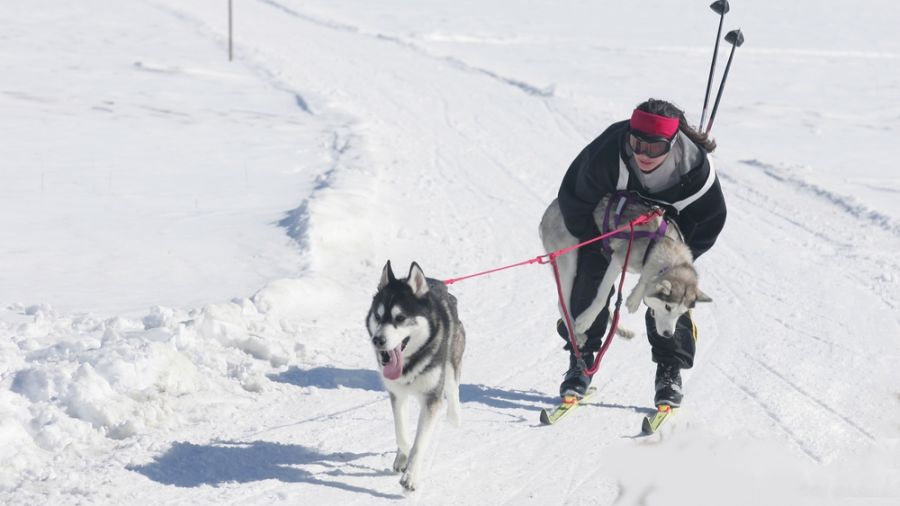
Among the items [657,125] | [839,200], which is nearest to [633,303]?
[657,125]

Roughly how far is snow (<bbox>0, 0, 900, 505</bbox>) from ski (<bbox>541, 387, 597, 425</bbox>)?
0.32ft

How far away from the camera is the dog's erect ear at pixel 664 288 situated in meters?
5.07

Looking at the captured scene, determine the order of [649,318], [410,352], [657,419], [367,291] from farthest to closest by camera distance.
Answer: [367,291]
[649,318]
[657,419]
[410,352]

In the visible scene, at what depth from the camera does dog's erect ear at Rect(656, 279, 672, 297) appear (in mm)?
5070

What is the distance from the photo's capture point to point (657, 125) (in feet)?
15.6

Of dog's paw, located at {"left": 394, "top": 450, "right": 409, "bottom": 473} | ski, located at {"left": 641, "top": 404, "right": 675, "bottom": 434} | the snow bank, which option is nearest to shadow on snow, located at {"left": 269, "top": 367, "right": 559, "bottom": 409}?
the snow bank

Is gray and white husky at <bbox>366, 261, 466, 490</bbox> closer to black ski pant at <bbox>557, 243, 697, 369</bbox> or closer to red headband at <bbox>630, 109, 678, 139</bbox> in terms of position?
black ski pant at <bbox>557, 243, 697, 369</bbox>

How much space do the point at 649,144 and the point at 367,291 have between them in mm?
3501

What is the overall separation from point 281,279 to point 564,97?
36.0ft

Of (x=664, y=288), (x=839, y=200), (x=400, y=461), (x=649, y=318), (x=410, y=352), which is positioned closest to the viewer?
(x=410, y=352)

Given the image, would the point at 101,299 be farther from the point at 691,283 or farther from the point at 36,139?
the point at 36,139

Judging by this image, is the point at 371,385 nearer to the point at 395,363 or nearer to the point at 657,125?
the point at 395,363

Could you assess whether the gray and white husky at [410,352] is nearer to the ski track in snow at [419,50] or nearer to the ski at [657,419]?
the ski at [657,419]

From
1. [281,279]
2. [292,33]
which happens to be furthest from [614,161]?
[292,33]
